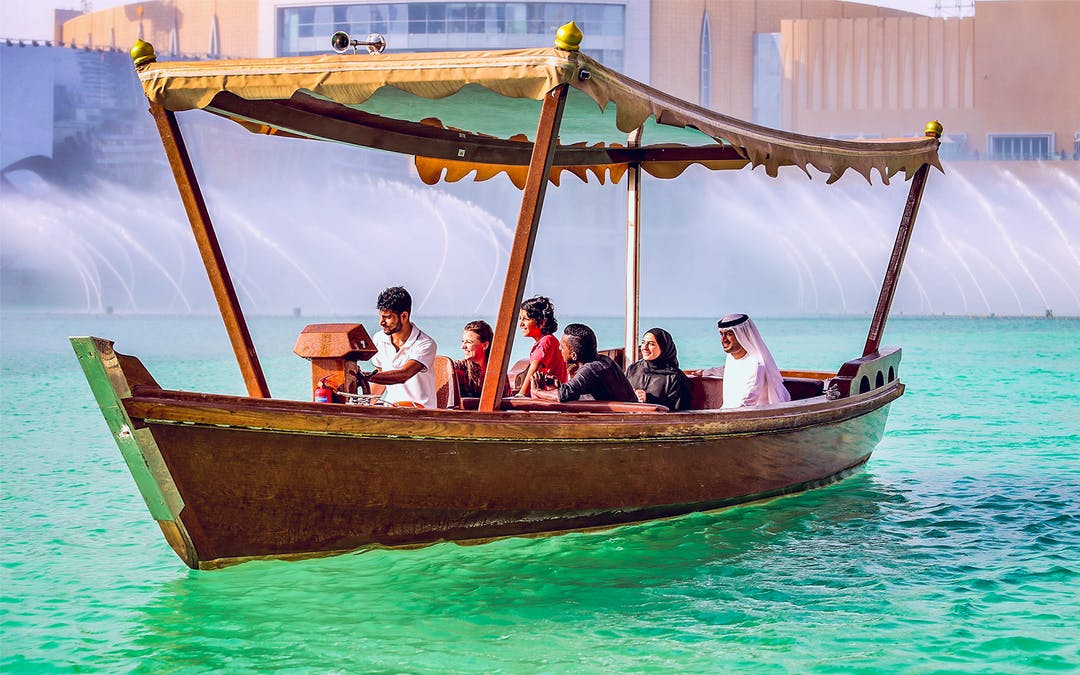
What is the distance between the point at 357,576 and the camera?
6434 millimetres

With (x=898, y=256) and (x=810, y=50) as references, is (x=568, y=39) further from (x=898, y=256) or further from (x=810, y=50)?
(x=810, y=50)

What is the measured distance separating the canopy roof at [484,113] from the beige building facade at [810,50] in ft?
160

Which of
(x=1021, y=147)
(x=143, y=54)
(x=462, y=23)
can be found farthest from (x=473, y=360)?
(x=1021, y=147)

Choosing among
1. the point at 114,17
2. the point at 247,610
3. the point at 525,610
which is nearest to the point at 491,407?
the point at 525,610

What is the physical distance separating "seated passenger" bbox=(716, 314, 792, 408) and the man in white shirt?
7.37 feet

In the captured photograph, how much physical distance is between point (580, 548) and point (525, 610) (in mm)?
1067

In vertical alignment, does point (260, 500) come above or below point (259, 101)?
below

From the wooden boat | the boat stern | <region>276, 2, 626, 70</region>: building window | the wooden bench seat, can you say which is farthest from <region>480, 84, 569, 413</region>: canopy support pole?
<region>276, 2, 626, 70</region>: building window

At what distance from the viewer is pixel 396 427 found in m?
5.93

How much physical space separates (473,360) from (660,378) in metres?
1.24

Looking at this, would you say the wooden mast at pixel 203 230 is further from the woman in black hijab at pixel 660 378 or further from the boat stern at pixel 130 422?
the woman in black hijab at pixel 660 378

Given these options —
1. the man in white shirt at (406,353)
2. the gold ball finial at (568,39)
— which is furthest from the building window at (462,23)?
the gold ball finial at (568,39)

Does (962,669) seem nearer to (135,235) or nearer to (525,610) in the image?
(525,610)

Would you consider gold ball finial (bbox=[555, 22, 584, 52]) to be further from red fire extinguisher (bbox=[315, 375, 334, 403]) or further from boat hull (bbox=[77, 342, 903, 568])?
red fire extinguisher (bbox=[315, 375, 334, 403])
